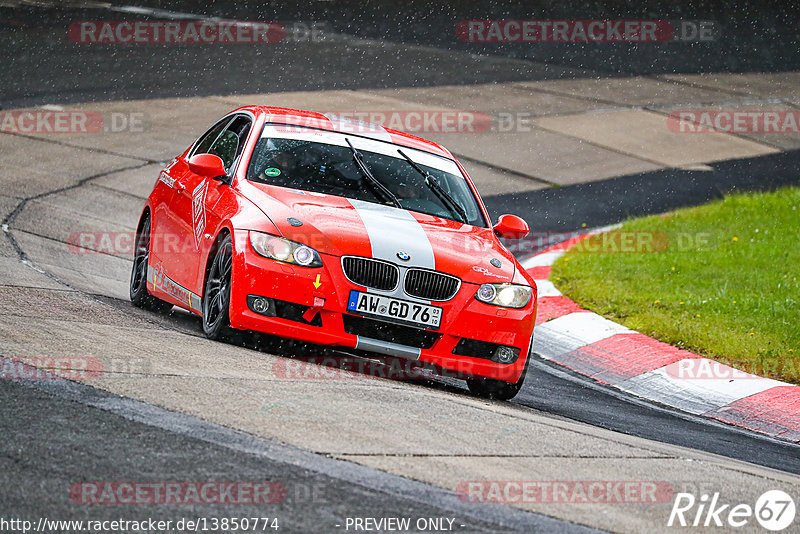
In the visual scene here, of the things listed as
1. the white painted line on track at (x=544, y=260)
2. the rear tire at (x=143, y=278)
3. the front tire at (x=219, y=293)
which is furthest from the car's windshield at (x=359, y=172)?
the white painted line on track at (x=544, y=260)

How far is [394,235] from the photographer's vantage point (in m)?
6.84

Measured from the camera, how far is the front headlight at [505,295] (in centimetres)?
682

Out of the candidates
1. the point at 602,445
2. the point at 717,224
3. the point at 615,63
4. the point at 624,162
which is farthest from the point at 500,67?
the point at 602,445

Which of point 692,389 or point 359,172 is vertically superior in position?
point 359,172

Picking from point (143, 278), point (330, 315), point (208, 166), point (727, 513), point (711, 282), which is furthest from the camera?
point (711, 282)

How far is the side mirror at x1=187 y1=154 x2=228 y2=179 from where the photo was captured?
296 inches

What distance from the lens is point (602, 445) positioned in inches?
227

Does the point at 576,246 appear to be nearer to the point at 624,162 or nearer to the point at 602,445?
the point at 624,162

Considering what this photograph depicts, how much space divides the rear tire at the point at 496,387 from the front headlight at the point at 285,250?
4.10 ft

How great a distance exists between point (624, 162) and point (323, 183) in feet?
33.0

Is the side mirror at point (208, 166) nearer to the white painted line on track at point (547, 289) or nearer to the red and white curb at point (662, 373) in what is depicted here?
the red and white curb at point (662, 373)

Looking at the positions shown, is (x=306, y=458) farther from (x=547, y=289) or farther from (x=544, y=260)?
(x=544, y=260)

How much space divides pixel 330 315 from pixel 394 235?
2.06ft

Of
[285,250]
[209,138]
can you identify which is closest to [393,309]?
[285,250]
